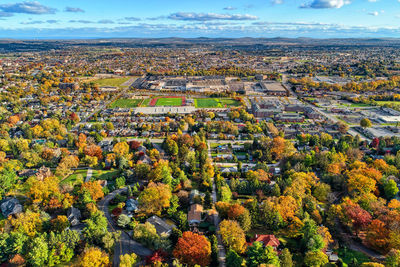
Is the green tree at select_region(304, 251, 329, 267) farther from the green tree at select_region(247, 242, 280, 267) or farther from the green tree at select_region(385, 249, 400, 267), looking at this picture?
the green tree at select_region(385, 249, 400, 267)

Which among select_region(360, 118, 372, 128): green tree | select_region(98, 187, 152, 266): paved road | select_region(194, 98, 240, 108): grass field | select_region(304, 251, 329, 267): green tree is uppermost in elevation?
select_region(194, 98, 240, 108): grass field

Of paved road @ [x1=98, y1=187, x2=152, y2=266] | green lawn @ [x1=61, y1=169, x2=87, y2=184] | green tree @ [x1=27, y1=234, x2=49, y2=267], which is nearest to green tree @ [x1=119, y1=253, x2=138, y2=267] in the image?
paved road @ [x1=98, y1=187, x2=152, y2=266]

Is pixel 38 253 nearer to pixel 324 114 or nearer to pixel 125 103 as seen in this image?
pixel 125 103

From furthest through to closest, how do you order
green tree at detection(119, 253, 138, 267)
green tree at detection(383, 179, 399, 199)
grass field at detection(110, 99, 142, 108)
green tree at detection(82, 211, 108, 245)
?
1. grass field at detection(110, 99, 142, 108)
2. green tree at detection(383, 179, 399, 199)
3. green tree at detection(82, 211, 108, 245)
4. green tree at detection(119, 253, 138, 267)

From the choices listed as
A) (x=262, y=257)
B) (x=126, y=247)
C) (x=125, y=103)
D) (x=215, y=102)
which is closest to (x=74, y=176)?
(x=126, y=247)

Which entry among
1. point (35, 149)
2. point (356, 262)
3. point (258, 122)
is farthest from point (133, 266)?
point (258, 122)

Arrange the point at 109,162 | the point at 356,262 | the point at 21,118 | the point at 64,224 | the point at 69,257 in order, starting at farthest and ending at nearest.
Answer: the point at 21,118 < the point at 109,162 < the point at 64,224 < the point at 69,257 < the point at 356,262

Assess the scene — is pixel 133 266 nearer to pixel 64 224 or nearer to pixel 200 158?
pixel 64 224
